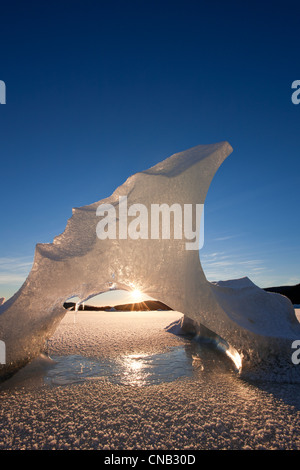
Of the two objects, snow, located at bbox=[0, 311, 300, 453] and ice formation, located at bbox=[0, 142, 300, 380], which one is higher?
ice formation, located at bbox=[0, 142, 300, 380]

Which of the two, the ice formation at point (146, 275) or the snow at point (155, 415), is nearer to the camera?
the snow at point (155, 415)

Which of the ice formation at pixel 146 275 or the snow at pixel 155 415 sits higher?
the ice formation at pixel 146 275

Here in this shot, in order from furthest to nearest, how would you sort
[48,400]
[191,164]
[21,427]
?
[191,164]
[48,400]
[21,427]

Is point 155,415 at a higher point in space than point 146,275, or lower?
lower

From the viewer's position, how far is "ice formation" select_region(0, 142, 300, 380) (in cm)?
284

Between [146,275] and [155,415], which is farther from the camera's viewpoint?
[146,275]

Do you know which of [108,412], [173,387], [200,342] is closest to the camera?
[108,412]

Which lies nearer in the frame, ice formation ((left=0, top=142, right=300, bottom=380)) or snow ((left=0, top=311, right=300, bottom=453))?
snow ((left=0, top=311, right=300, bottom=453))

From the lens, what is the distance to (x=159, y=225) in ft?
10.2

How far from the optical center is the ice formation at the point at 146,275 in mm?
2840

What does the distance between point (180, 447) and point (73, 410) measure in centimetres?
82

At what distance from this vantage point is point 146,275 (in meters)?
3.22
